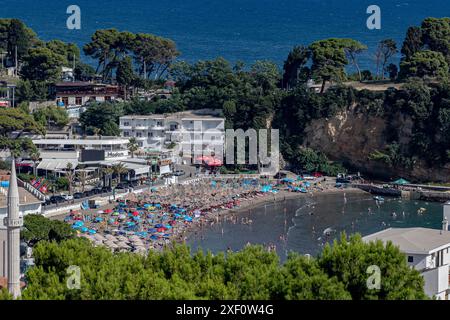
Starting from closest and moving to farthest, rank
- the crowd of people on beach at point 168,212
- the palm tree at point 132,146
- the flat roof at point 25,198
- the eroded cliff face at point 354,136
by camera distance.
Answer: the crowd of people on beach at point 168,212 → the flat roof at point 25,198 → the palm tree at point 132,146 → the eroded cliff face at point 354,136

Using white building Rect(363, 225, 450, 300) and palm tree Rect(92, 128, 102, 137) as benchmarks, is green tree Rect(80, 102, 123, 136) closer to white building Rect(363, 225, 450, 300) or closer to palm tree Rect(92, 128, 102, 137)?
palm tree Rect(92, 128, 102, 137)

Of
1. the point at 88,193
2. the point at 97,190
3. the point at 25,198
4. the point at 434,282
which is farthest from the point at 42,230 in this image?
the point at 434,282

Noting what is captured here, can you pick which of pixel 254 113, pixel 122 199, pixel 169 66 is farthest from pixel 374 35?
pixel 122 199

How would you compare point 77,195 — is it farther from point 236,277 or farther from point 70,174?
point 236,277

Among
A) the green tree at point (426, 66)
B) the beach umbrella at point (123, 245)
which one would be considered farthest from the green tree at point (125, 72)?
the beach umbrella at point (123, 245)

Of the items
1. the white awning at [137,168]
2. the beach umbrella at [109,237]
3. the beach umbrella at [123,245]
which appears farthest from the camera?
the white awning at [137,168]

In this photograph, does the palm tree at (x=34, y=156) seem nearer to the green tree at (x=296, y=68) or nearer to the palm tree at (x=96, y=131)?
the palm tree at (x=96, y=131)
